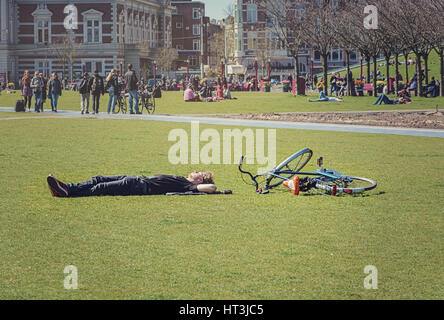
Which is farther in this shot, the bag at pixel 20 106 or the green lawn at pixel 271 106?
the green lawn at pixel 271 106

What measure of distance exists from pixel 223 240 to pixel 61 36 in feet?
328

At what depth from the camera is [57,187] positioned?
1065cm

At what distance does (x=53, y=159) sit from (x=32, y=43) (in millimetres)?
92261

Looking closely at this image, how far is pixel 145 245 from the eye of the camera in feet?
26.3

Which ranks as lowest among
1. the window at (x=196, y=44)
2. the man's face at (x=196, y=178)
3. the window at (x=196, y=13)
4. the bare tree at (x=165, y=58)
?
the man's face at (x=196, y=178)

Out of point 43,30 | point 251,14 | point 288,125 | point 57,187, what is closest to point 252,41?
point 251,14

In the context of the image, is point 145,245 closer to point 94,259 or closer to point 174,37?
point 94,259

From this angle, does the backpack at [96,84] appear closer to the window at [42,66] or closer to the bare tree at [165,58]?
the window at [42,66]

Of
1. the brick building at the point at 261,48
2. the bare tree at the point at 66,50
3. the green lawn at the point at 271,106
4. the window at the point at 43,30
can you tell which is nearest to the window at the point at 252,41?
the brick building at the point at 261,48

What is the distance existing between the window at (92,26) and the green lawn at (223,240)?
91.9 meters

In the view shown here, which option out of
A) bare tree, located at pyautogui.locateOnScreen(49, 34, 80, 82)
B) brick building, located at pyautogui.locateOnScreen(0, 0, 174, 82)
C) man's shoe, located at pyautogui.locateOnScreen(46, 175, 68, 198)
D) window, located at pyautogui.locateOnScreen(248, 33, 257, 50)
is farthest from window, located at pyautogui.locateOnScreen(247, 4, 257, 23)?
man's shoe, located at pyautogui.locateOnScreen(46, 175, 68, 198)

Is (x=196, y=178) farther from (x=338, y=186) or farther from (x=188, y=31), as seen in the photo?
(x=188, y=31)

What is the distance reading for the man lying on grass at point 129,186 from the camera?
425 inches

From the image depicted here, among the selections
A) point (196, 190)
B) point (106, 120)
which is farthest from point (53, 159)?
point (106, 120)
